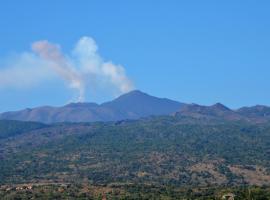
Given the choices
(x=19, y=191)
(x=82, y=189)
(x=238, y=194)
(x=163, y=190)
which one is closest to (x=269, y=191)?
(x=238, y=194)

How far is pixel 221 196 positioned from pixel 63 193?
2086 inches

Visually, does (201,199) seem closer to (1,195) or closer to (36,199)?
(36,199)

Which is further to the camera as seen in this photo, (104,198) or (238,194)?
(104,198)

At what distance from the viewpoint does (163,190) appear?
631 ft

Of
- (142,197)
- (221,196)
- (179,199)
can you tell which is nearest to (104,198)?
(142,197)

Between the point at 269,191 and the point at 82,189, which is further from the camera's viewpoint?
the point at 82,189

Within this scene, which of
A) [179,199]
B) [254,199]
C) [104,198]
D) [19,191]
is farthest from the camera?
[19,191]

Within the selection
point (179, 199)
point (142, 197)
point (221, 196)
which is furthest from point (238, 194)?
point (142, 197)

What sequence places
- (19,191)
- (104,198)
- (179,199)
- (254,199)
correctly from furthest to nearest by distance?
(19,191), (104,198), (179,199), (254,199)

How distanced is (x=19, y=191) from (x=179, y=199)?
195 feet

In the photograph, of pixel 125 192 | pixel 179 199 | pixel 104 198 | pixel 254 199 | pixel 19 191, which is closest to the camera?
pixel 254 199

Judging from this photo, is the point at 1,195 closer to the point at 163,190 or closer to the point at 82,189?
the point at 82,189

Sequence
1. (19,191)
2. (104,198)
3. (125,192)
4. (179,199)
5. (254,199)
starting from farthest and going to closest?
1. (19,191)
2. (125,192)
3. (104,198)
4. (179,199)
5. (254,199)

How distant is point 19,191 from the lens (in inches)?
7854
